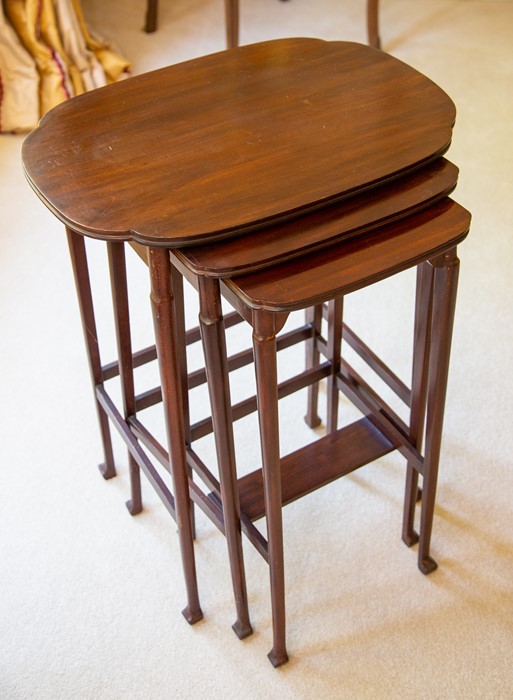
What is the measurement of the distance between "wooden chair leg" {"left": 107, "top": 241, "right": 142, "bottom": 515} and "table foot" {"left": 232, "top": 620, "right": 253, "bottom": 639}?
0.32 meters

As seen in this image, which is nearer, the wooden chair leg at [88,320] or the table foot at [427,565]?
the wooden chair leg at [88,320]

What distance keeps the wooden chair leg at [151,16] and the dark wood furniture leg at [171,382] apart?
2086 mm

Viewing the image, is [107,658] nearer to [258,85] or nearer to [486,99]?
[258,85]

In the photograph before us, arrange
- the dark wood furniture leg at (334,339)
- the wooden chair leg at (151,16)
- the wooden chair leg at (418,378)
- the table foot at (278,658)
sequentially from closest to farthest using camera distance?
the wooden chair leg at (418,378), the table foot at (278,658), the dark wood furniture leg at (334,339), the wooden chair leg at (151,16)

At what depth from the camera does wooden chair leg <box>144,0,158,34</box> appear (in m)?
2.96

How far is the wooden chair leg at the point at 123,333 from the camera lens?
4.44 ft

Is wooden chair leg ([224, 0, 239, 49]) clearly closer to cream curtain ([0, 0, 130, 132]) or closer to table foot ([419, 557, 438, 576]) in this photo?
cream curtain ([0, 0, 130, 132])

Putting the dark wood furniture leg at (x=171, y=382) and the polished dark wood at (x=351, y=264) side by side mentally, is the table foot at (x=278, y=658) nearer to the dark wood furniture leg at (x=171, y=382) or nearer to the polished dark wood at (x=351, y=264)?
the dark wood furniture leg at (x=171, y=382)

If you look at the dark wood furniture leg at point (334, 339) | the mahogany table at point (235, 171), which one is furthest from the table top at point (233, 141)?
the dark wood furniture leg at point (334, 339)

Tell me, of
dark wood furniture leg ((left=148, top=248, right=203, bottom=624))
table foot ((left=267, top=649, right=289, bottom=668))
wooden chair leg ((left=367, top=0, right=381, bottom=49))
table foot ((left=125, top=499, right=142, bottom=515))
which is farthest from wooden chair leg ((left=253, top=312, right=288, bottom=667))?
wooden chair leg ((left=367, top=0, right=381, bottom=49))

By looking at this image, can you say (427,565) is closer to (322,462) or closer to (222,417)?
(322,462)

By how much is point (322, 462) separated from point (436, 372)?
28 centimetres

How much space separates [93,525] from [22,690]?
332mm

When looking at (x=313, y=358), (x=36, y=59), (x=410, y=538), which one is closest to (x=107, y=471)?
(x=313, y=358)
